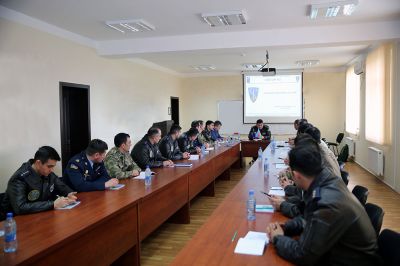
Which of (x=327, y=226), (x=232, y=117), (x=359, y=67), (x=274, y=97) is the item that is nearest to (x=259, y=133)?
(x=274, y=97)

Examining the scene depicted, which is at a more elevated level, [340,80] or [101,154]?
[340,80]

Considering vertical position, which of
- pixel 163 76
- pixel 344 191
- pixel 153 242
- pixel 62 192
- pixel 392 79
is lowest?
pixel 153 242

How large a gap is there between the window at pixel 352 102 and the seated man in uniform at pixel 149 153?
6259 millimetres

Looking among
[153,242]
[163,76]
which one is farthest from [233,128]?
[153,242]

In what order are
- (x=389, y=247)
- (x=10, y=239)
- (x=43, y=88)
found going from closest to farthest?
(x=389, y=247) → (x=10, y=239) → (x=43, y=88)

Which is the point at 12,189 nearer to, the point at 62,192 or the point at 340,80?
the point at 62,192

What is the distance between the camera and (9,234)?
1.89 meters

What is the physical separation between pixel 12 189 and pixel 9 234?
0.78 metres

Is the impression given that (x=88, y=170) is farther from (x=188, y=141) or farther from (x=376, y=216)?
(x=188, y=141)

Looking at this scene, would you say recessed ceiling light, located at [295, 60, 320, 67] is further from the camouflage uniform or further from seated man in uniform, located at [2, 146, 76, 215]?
seated man in uniform, located at [2, 146, 76, 215]

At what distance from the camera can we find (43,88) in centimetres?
526

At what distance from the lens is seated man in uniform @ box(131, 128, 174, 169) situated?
15.6 ft

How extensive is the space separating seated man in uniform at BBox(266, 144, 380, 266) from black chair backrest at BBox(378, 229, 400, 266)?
0.06 m

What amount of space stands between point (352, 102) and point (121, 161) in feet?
26.3
